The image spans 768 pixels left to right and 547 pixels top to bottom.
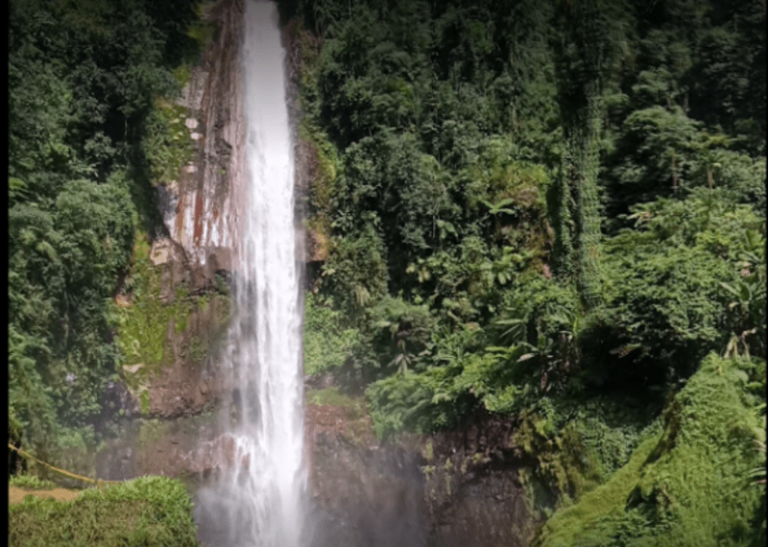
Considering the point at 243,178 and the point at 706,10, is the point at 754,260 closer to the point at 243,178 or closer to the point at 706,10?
the point at 706,10

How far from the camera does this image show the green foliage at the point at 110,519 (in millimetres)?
7500

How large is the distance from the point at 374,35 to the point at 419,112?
182 centimetres

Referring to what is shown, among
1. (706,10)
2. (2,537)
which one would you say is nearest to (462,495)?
(2,537)

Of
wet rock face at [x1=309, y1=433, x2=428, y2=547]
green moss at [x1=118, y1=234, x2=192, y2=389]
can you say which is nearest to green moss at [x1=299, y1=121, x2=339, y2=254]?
green moss at [x1=118, y1=234, x2=192, y2=389]

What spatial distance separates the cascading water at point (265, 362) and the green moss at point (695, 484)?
5325 millimetres

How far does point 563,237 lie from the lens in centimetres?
909

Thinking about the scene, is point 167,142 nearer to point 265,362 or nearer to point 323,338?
point 265,362

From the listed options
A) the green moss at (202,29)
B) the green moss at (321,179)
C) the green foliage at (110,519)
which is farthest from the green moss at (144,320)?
the green moss at (202,29)

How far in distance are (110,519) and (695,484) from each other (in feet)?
21.0

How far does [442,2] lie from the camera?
11938 millimetres

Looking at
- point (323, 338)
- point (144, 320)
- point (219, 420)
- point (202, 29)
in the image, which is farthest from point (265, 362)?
point (202, 29)

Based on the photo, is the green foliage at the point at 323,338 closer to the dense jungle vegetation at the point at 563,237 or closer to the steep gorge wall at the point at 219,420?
the dense jungle vegetation at the point at 563,237

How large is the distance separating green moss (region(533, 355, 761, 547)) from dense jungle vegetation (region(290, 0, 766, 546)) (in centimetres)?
2

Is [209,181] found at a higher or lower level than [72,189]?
higher
